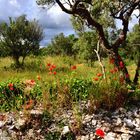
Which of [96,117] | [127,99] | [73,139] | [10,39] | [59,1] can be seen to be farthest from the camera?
[10,39]

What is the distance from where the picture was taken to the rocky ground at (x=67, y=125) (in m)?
11.5

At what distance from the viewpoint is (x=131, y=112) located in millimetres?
12500

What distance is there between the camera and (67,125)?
11695 mm

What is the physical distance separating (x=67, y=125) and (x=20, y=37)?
22.5 meters

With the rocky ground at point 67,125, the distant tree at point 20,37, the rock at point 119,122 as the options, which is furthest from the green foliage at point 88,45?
the rock at point 119,122

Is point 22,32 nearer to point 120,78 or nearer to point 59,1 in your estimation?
point 59,1

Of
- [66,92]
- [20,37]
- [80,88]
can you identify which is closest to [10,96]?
[66,92]

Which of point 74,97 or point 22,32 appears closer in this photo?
point 74,97

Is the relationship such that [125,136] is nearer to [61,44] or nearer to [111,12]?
[111,12]

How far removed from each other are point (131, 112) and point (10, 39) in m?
22.0

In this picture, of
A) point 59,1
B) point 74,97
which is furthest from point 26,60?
point 74,97

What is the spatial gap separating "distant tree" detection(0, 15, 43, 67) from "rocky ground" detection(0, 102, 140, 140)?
67.6ft

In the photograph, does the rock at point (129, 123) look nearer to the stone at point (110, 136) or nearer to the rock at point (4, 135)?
the stone at point (110, 136)

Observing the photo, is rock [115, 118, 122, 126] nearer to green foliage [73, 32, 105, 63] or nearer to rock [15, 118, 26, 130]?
rock [15, 118, 26, 130]
